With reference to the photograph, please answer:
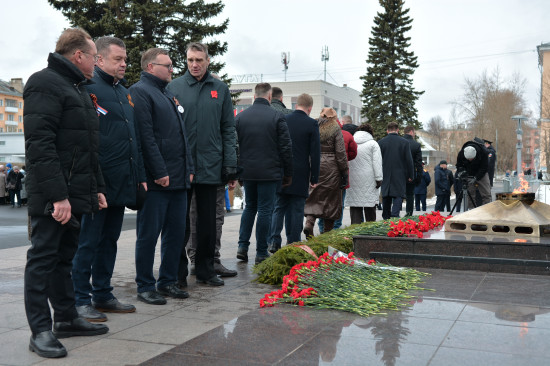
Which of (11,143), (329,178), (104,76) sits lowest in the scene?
(329,178)

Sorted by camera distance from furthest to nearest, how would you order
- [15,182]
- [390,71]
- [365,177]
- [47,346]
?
[390,71] → [15,182] → [365,177] → [47,346]

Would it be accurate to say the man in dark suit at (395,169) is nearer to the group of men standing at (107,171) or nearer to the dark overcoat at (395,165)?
the dark overcoat at (395,165)

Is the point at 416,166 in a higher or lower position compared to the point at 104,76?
lower

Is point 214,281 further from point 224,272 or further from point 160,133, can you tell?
point 160,133

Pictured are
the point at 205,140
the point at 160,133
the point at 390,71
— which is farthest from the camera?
the point at 390,71

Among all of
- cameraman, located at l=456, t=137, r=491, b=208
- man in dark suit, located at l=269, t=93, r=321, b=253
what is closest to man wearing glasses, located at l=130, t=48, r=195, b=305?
man in dark suit, located at l=269, t=93, r=321, b=253

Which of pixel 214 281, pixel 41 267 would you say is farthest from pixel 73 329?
pixel 214 281

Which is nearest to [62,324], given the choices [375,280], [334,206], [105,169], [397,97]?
[105,169]

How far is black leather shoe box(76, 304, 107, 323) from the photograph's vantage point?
174 inches

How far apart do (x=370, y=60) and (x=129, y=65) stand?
2445 centimetres

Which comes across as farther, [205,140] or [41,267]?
[205,140]

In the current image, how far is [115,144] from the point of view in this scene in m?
4.73

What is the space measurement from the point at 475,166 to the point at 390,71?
35.3 metres

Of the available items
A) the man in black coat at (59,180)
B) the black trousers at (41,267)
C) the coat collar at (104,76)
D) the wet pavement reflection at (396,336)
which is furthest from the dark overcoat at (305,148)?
the black trousers at (41,267)
